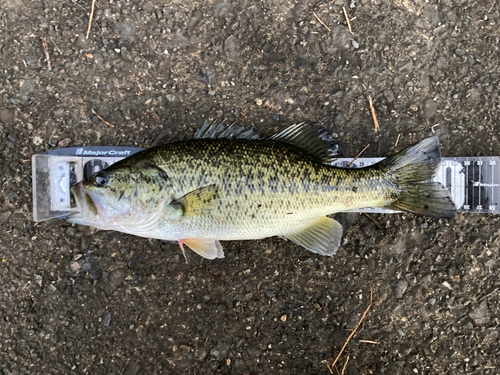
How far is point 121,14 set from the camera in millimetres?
2816

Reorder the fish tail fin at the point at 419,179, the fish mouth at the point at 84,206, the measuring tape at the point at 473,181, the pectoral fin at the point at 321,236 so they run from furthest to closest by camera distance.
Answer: the measuring tape at the point at 473,181 → the pectoral fin at the point at 321,236 → the fish tail fin at the point at 419,179 → the fish mouth at the point at 84,206

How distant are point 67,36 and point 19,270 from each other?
213 cm

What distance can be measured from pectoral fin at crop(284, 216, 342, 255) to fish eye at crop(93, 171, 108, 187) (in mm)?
1404

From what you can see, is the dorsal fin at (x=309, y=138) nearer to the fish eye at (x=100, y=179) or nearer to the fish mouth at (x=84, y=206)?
the fish eye at (x=100, y=179)

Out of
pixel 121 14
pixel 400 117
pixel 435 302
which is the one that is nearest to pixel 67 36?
pixel 121 14

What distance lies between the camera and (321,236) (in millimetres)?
2471

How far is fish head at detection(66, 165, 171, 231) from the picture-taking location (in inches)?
85.1

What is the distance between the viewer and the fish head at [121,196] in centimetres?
216

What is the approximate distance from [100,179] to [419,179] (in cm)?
230

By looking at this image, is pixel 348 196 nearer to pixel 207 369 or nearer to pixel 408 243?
pixel 408 243

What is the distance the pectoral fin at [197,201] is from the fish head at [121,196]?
0.13 m

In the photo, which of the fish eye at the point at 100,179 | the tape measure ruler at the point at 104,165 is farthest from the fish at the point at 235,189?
the tape measure ruler at the point at 104,165

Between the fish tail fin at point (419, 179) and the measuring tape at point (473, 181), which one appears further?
the measuring tape at point (473, 181)

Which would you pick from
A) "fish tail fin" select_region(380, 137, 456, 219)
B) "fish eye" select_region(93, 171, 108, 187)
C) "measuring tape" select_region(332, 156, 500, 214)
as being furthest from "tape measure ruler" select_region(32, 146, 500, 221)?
"fish eye" select_region(93, 171, 108, 187)
